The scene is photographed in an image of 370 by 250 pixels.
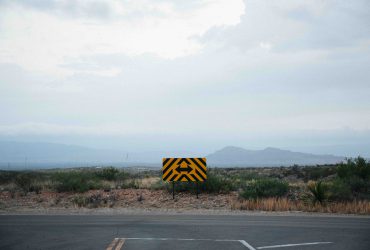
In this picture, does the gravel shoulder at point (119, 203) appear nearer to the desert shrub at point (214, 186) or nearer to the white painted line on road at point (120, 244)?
the desert shrub at point (214, 186)

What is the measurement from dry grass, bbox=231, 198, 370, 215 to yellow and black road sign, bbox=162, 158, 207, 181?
2487 millimetres

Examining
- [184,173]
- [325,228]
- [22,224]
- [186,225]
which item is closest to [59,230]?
[22,224]

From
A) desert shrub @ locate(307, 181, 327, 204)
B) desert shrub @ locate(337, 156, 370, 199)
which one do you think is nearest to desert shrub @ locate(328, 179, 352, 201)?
desert shrub @ locate(307, 181, 327, 204)

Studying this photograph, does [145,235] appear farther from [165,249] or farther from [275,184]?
[275,184]

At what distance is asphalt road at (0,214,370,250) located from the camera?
1118 centimetres

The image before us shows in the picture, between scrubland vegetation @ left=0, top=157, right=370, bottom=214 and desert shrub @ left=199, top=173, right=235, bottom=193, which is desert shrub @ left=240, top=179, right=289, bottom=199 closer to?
scrubland vegetation @ left=0, top=157, right=370, bottom=214

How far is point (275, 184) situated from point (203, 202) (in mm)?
4251

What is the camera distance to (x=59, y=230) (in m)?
13.6

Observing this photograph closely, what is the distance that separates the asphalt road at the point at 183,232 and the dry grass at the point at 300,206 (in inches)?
89.9

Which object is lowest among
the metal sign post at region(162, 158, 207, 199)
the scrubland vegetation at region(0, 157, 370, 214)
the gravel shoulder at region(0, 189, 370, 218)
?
the gravel shoulder at region(0, 189, 370, 218)

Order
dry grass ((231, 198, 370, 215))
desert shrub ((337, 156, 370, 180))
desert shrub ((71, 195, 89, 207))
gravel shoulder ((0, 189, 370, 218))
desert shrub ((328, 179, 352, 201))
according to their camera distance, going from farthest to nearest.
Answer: desert shrub ((337, 156, 370, 180))
desert shrub ((328, 179, 352, 201))
desert shrub ((71, 195, 89, 207))
dry grass ((231, 198, 370, 215))
gravel shoulder ((0, 189, 370, 218))

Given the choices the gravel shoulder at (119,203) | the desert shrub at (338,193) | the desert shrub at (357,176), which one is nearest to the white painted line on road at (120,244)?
the gravel shoulder at (119,203)

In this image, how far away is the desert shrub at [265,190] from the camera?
23.3 meters

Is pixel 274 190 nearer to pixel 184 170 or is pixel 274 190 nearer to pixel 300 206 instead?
pixel 300 206
